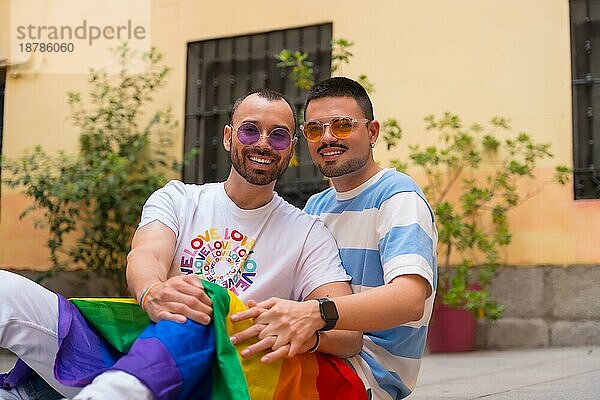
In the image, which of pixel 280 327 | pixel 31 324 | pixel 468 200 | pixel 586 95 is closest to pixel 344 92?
pixel 280 327

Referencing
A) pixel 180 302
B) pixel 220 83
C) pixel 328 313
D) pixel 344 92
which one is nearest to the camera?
pixel 180 302

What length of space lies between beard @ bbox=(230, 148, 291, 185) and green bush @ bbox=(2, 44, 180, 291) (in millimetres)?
4666

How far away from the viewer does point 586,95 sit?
257 inches

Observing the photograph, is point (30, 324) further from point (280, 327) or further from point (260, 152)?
point (260, 152)

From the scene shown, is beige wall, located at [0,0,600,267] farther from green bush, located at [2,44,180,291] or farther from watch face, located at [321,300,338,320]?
watch face, located at [321,300,338,320]

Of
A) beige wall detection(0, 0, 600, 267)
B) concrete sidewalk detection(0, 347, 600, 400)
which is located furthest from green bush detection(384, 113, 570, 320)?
concrete sidewalk detection(0, 347, 600, 400)

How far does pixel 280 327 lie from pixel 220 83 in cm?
584

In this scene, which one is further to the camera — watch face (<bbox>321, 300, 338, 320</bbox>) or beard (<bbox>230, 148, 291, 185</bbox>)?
beard (<bbox>230, 148, 291, 185</bbox>)

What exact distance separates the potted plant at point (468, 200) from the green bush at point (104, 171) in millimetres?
2353

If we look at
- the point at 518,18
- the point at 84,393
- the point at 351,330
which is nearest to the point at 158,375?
the point at 84,393

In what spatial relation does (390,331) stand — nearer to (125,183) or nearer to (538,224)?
(538,224)

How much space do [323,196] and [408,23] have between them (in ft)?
14.0

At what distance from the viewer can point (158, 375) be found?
2.03 m

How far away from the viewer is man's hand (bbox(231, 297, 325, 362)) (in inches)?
88.4
